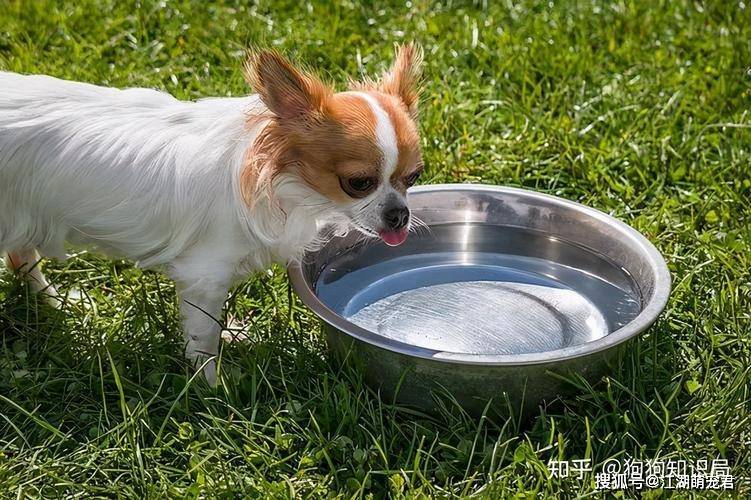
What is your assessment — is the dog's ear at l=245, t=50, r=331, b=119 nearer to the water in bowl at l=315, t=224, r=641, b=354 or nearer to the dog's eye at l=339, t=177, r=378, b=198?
the dog's eye at l=339, t=177, r=378, b=198

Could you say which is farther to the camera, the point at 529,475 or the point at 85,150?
the point at 85,150

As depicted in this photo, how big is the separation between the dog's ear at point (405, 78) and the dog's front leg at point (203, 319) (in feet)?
2.80

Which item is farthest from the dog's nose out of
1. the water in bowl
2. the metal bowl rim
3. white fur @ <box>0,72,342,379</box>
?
the water in bowl

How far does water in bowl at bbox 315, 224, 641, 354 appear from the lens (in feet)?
11.8

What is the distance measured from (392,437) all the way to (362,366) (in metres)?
0.24

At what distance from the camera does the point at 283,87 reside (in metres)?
3.05

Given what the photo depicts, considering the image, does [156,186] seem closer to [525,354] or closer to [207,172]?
[207,172]

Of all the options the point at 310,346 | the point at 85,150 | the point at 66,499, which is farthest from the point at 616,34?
the point at 66,499

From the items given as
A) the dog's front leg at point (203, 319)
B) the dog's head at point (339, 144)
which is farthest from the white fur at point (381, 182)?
the dog's front leg at point (203, 319)

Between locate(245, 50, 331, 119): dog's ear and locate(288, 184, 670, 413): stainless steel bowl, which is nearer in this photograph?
locate(245, 50, 331, 119): dog's ear

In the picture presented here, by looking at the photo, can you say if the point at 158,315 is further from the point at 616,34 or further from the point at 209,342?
the point at 616,34

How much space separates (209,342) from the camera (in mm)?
3453

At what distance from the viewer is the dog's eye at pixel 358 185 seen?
3109 millimetres

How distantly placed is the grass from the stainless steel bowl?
14 cm
